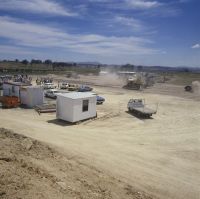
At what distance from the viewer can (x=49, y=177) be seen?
440 inches

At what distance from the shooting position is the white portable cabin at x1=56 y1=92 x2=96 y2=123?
26359mm

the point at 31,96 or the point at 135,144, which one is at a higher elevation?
the point at 31,96

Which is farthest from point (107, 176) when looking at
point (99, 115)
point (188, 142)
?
point (99, 115)

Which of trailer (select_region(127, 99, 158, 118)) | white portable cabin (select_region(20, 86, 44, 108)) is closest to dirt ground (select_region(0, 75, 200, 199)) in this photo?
trailer (select_region(127, 99, 158, 118))

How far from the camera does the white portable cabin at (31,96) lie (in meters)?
33.7

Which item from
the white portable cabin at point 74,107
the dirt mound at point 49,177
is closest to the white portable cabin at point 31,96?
the white portable cabin at point 74,107

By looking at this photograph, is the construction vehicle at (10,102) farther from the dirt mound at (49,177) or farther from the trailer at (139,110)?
the dirt mound at (49,177)

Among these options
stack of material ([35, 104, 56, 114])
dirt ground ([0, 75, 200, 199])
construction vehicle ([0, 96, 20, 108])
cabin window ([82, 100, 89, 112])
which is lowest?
dirt ground ([0, 75, 200, 199])

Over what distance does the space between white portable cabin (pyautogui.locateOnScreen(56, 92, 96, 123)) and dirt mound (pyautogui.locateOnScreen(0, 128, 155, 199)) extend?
36.2 ft

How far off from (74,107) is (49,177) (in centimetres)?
1534

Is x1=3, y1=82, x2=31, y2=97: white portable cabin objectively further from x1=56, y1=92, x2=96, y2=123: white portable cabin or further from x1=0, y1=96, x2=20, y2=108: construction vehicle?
x1=56, y1=92, x2=96, y2=123: white portable cabin

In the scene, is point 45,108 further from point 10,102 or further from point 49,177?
point 49,177

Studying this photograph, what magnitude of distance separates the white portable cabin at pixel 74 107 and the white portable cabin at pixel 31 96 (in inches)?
288

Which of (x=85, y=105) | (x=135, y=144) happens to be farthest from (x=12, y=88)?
(x=135, y=144)
